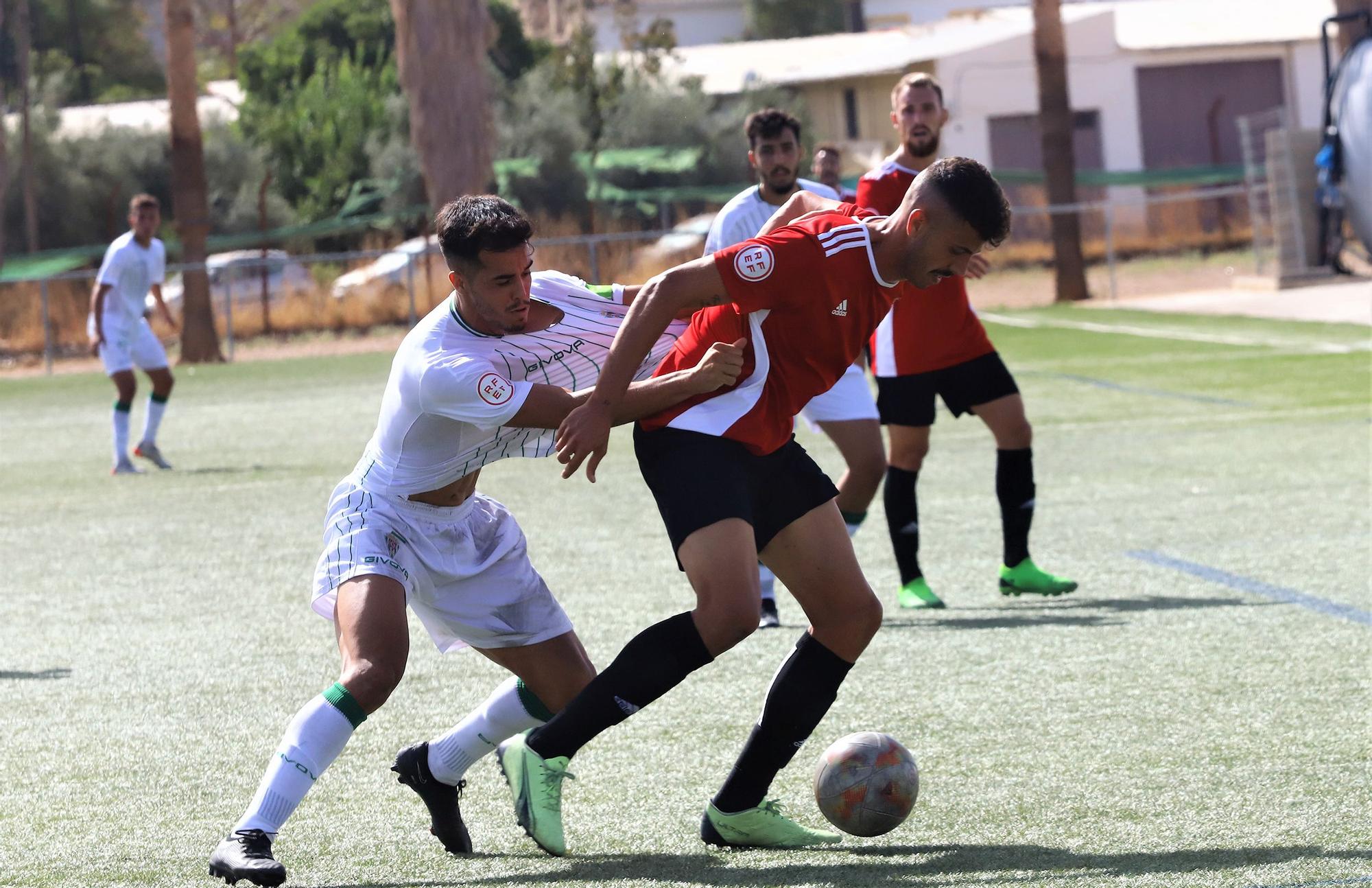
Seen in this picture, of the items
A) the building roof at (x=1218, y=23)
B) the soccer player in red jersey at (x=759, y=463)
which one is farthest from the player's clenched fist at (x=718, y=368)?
the building roof at (x=1218, y=23)

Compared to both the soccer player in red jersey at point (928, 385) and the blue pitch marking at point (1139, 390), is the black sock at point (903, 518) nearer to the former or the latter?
the soccer player in red jersey at point (928, 385)

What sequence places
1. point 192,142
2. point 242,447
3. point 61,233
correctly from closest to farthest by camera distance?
point 242,447 → point 192,142 → point 61,233

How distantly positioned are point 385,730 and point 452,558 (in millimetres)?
1529

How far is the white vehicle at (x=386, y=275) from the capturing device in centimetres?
2998

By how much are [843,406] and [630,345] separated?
361 cm

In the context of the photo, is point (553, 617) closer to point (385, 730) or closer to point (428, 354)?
point (428, 354)

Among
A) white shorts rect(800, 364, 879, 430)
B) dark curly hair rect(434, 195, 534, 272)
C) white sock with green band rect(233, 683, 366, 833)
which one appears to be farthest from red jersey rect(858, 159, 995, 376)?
white sock with green band rect(233, 683, 366, 833)

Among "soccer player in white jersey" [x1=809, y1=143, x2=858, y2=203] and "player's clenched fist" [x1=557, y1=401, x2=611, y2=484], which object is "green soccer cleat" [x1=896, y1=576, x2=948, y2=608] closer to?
"player's clenched fist" [x1=557, y1=401, x2=611, y2=484]

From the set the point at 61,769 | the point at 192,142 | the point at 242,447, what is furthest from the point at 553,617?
the point at 192,142

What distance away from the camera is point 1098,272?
110ft

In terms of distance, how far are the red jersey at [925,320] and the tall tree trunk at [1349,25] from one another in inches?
733

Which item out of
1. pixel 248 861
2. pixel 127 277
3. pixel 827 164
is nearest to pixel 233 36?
pixel 127 277

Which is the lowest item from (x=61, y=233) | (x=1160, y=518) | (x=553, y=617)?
(x=1160, y=518)

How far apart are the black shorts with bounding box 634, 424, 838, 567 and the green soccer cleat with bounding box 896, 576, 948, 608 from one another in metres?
3.19
